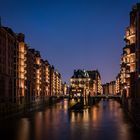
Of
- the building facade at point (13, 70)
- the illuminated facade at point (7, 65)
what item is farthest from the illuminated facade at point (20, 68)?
the illuminated facade at point (7, 65)

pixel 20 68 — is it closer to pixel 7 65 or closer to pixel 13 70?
pixel 13 70

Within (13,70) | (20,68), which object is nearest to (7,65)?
(13,70)

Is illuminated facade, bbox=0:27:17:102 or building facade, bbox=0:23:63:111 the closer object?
illuminated facade, bbox=0:27:17:102

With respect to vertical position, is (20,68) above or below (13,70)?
above

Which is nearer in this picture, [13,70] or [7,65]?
[7,65]

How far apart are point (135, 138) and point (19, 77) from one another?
97638 mm

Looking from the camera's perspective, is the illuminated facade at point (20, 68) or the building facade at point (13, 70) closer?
the building facade at point (13, 70)

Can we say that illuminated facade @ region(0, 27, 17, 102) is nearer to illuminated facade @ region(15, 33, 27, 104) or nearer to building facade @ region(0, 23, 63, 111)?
building facade @ region(0, 23, 63, 111)

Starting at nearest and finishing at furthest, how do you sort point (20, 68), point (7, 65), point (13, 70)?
point (7, 65)
point (13, 70)
point (20, 68)

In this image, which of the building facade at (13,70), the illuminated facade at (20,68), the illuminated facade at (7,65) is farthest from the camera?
the illuminated facade at (20,68)

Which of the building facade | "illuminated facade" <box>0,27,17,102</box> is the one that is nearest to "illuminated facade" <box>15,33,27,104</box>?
the building facade

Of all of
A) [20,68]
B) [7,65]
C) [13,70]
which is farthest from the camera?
[20,68]

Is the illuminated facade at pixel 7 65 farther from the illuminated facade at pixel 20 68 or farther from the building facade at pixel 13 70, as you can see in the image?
the illuminated facade at pixel 20 68

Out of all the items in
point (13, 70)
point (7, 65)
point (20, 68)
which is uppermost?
point (20, 68)
